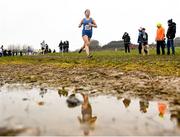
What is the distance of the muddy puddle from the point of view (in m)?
3.03

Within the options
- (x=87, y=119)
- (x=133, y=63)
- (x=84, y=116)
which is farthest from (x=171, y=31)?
(x=87, y=119)

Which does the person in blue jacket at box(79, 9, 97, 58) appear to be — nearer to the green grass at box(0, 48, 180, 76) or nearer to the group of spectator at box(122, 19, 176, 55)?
the green grass at box(0, 48, 180, 76)

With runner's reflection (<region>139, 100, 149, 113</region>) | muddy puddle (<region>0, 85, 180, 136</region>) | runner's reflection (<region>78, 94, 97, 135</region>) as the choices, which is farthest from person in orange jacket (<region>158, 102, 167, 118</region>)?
runner's reflection (<region>78, 94, 97, 135</region>)

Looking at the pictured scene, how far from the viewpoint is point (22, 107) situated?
14.6ft

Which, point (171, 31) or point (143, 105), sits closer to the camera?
point (143, 105)

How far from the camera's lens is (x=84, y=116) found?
3.71 metres

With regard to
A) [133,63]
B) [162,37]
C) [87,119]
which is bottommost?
[87,119]

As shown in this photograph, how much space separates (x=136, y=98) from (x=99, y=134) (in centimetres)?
215

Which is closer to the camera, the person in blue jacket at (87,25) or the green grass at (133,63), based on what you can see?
the green grass at (133,63)

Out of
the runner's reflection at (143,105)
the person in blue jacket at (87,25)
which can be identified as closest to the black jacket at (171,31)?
the person in blue jacket at (87,25)

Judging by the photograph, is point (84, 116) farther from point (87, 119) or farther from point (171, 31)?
point (171, 31)

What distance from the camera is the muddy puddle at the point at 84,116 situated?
119 inches

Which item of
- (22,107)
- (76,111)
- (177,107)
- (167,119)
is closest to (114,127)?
(167,119)

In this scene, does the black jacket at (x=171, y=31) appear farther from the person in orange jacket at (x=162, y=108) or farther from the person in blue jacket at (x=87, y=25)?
the person in orange jacket at (x=162, y=108)
